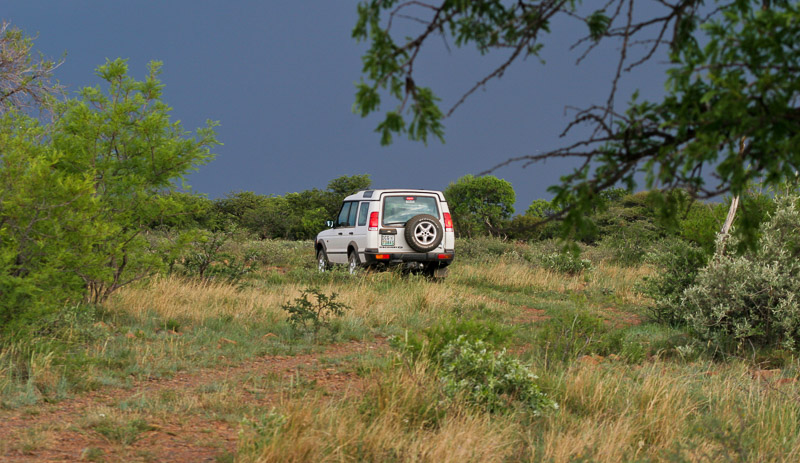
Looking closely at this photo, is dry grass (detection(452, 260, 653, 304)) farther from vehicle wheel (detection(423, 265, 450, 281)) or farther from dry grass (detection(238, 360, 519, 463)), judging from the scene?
dry grass (detection(238, 360, 519, 463))

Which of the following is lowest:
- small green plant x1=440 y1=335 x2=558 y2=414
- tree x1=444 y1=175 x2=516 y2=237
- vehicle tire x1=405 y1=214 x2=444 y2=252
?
Answer: small green plant x1=440 y1=335 x2=558 y2=414

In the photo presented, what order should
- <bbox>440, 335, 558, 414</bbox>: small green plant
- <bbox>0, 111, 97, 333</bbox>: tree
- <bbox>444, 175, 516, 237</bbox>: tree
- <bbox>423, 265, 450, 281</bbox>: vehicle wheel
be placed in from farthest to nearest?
1. <bbox>444, 175, 516, 237</bbox>: tree
2. <bbox>423, 265, 450, 281</bbox>: vehicle wheel
3. <bbox>0, 111, 97, 333</bbox>: tree
4. <bbox>440, 335, 558, 414</bbox>: small green plant

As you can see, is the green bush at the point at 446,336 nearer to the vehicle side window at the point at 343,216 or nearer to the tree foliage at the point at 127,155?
the tree foliage at the point at 127,155

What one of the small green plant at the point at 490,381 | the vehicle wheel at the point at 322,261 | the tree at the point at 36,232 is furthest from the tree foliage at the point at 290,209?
the small green plant at the point at 490,381

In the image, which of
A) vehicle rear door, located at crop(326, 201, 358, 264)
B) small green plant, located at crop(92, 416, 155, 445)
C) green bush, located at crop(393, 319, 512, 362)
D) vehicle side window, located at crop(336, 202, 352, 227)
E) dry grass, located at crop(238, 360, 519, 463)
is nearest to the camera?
dry grass, located at crop(238, 360, 519, 463)

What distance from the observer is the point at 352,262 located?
15.1 meters

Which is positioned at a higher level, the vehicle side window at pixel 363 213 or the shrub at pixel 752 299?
the vehicle side window at pixel 363 213

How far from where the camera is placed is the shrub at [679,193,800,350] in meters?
7.84

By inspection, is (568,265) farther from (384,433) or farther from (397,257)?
(384,433)

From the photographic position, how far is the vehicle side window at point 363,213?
14.4 metres

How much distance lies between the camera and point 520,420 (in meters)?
4.77

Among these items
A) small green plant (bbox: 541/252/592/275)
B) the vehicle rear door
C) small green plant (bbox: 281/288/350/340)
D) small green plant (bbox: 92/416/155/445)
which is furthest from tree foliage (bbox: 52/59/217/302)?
small green plant (bbox: 541/252/592/275)

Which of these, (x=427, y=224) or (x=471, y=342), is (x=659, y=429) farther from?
(x=427, y=224)

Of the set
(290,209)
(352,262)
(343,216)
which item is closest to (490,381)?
(352,262)
